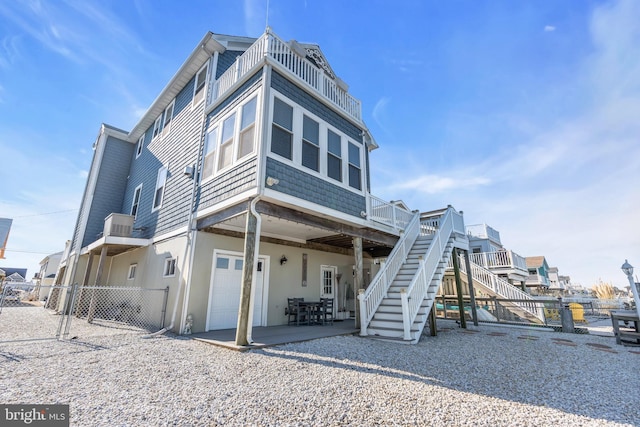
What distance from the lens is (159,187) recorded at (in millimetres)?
10508

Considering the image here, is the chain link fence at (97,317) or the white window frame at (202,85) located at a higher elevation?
the white window frame at (202,85)

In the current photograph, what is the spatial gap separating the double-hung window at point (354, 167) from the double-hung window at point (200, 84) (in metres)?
5.58

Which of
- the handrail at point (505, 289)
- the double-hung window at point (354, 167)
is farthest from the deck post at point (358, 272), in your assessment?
the handrail at point (505, 289)

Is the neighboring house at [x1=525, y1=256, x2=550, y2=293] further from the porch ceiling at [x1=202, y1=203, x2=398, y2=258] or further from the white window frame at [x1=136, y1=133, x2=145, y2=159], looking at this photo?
the white window frame at [x1=136, y1=133, x2=145, y2=159]

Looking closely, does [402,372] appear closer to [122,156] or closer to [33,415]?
[33,415]

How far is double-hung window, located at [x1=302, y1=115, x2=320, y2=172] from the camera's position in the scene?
7377 mm

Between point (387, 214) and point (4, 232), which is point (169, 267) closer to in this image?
point (387, 214)

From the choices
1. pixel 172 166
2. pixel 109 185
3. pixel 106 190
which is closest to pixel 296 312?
pixel 172 166

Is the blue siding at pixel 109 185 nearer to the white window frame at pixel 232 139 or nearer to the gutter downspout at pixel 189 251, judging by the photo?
the gutter downspout at pixel 189 251

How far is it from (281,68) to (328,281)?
7860 millimetres

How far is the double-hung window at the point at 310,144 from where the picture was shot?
24.2ft

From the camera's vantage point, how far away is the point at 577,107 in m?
8.46

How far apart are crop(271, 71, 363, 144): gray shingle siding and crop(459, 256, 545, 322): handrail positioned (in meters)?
10.3

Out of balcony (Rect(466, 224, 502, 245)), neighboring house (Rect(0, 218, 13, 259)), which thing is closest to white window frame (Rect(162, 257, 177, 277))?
neighboring house (Rect(0, 218, 13, 259))
